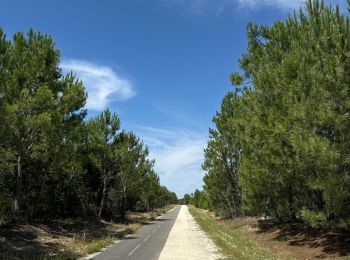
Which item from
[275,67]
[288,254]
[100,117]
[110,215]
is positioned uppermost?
[100,117]

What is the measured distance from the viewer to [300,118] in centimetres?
1484

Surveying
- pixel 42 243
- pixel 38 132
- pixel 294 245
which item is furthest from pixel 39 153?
pixel 294 245

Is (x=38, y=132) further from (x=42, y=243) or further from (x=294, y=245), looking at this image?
(x=294, y=245)

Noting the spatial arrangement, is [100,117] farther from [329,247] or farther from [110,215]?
[329,247]

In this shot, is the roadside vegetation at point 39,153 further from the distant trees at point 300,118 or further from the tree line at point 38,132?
the distant trees at point 300,118

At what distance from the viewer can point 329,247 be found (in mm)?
16625

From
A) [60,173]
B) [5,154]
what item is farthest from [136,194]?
[5,154]

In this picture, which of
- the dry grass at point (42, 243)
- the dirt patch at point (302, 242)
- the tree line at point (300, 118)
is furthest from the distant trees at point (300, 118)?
the dry grass at point (42, 243)

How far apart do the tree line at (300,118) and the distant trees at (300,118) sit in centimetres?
3

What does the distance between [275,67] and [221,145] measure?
22842 mm

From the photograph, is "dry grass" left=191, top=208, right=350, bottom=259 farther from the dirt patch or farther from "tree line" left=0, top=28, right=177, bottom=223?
"tree line" left=0, top=28, right=177, bottom=223

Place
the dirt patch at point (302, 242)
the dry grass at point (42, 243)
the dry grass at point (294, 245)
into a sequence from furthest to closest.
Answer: the dry grass at point (42, 243) → the dry grass at point (294, 245) → the dirt patch at point (302, 242)

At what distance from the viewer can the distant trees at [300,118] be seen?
43.8ft

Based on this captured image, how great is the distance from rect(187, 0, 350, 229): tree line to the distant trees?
3 centimetres
